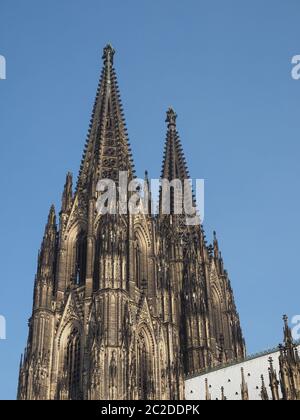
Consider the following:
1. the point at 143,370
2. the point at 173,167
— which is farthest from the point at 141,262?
the point at 173,167

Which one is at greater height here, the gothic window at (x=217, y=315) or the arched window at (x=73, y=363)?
the gothic window at (x=217, y=315)

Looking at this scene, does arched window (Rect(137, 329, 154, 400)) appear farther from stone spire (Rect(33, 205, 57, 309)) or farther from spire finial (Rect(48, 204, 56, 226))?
spire finial (Rect(48, 204, 56, 226))

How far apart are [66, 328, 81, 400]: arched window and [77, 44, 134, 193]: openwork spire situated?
12198 millimetres

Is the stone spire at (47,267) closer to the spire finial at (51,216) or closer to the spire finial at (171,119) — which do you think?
the spire finial at (51,216)

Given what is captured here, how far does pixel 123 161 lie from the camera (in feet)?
186

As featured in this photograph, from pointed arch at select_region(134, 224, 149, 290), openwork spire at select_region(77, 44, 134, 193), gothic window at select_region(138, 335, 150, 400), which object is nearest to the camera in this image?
gothic window at select_region(138, 335, 150, 400)

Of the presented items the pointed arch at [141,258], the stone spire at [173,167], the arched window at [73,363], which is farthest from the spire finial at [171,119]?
the arched window at [73,363]

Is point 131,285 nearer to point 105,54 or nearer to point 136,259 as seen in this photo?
point 136,259

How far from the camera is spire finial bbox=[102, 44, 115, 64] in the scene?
222ft

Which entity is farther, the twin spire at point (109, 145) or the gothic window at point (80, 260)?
the twin spire at point (109, 145)

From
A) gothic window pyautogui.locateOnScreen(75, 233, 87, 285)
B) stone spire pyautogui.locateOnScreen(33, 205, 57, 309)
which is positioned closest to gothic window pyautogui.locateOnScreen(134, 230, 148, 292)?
gothic window pyautogui.locateOnScreen(75, 233, 87, 285)

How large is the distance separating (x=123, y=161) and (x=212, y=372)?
17910 millimetres

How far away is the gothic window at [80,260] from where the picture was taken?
49794 mm

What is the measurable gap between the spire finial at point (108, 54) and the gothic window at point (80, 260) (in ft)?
72.8
